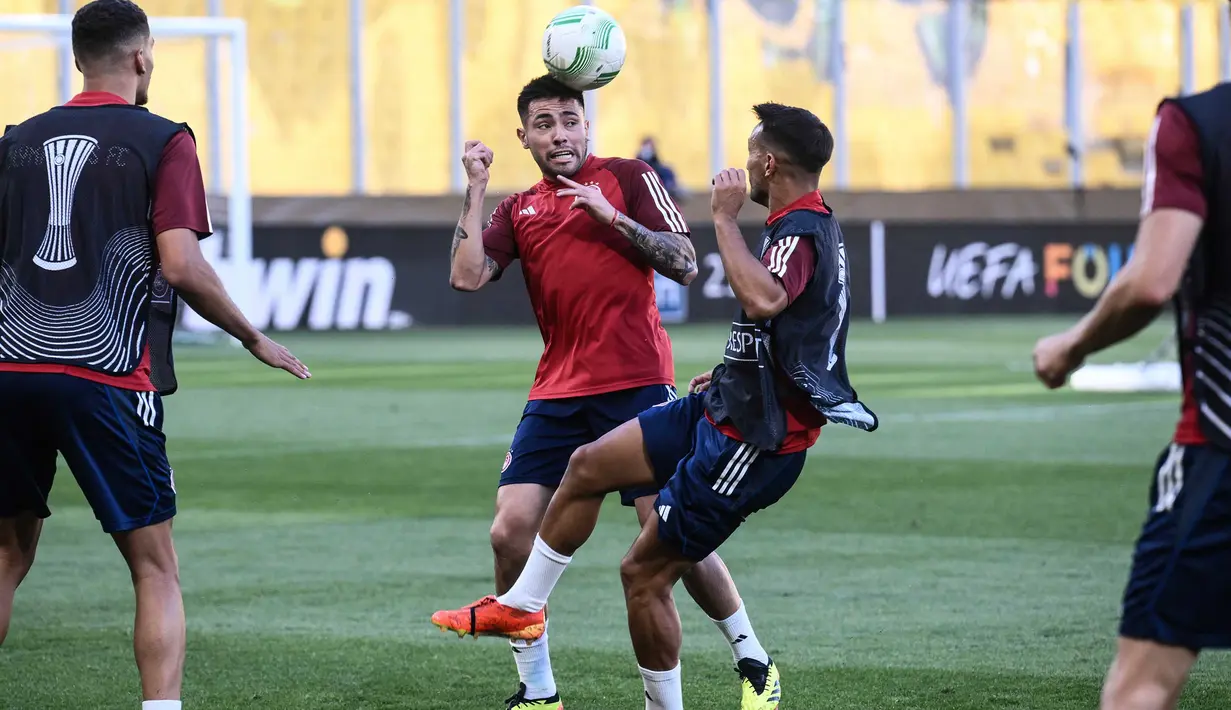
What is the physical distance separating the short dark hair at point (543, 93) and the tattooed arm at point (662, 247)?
1.57 ft

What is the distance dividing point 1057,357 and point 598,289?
8.22 feet

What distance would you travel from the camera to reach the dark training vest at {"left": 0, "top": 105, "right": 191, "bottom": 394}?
5.16 metres

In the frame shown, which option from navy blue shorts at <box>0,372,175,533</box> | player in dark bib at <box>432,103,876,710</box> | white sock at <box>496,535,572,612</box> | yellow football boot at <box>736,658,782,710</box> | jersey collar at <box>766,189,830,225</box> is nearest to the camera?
navy blue shorts at <box>0,372,175,533</box>

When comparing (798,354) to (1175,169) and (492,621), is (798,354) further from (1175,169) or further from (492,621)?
(1175,169)

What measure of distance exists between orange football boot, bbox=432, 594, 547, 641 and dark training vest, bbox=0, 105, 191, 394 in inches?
48.4

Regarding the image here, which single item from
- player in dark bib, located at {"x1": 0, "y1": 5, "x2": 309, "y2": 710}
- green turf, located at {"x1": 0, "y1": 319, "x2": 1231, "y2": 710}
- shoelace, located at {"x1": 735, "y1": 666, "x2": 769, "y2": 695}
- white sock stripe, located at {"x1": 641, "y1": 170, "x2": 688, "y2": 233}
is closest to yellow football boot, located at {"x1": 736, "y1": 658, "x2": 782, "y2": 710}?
shoelace, located at {"x1": 735, "y1": 666, "x2": 769, "y2": 695}

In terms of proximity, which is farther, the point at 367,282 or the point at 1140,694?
the point at 367,282

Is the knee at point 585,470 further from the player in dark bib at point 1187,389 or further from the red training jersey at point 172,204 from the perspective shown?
the player in dark bib at point 1187,389

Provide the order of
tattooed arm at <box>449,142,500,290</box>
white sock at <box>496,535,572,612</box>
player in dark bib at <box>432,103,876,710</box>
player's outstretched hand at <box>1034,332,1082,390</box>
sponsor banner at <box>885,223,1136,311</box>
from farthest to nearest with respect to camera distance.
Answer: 1. sponsor banner at <box>885,223,1136,311</box>
2. tattooed arm at <box>449,142,500,290</box>
3. white sock at <box>496,535,572,612</box>
4. player in dark bib at <box>432,103,876,710</box>
5. player's outstretched hand at <box>1034,332,1082,390</box>

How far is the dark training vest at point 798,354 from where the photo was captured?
5.46 metres

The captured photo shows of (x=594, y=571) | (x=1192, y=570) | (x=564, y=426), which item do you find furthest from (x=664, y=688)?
(x=594, y=571)

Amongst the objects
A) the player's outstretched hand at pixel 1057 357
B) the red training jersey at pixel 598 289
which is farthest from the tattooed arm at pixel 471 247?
the player's outstretched hand at pixel 1057 357

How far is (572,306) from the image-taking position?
635 cm

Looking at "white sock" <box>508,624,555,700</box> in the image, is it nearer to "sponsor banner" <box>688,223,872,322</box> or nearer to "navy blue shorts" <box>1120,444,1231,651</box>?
"navy blue shorts" <box>1120,444,1231,651</box>
